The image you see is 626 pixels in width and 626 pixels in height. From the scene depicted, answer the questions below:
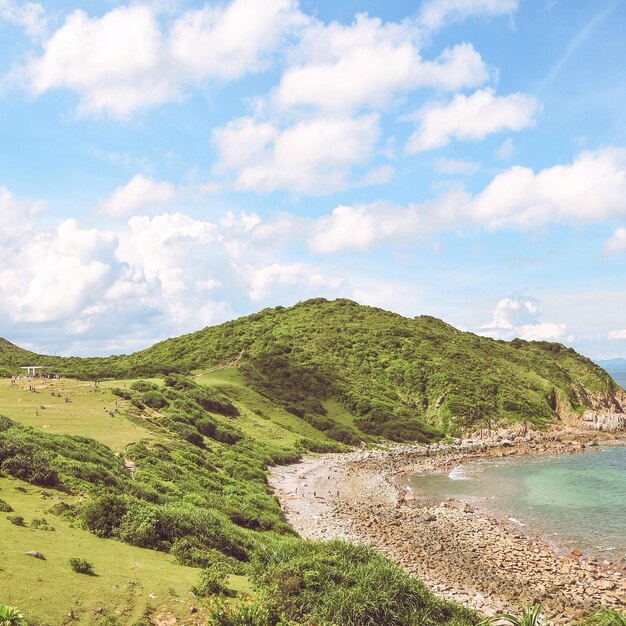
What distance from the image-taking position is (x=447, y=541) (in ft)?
105

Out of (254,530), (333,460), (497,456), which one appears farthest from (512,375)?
(254,530)

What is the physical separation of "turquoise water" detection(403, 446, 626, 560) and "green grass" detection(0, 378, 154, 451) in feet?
94.6

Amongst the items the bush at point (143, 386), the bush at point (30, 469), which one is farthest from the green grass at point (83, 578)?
the bush at point (143, 386)

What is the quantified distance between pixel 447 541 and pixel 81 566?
25214mm

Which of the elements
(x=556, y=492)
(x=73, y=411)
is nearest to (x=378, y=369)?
(x=556, y=492)

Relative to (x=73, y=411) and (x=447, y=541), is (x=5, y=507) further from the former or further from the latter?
(x=73, y=411)

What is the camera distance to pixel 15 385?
177 ft

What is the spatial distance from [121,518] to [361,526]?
21138mm

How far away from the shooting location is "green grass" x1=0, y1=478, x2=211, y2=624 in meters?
12.0

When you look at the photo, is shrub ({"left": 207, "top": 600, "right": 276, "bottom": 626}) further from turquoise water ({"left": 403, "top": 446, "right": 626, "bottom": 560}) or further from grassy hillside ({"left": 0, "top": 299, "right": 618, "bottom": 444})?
grassy hillside ({"left": 0, "top": 299, "right": 618, "bottom": 444})

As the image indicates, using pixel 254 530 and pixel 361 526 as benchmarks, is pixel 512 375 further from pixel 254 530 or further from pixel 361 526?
pixel 254 530

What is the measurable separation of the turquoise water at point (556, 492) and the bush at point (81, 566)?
30.3m

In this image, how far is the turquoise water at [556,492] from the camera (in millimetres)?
34688

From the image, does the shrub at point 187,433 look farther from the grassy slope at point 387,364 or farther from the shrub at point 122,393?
the grassy slope at point 387,364
